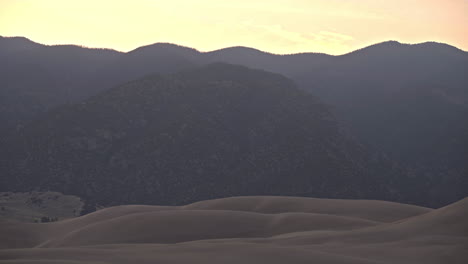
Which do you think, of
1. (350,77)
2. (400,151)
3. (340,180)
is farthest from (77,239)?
(350,77)

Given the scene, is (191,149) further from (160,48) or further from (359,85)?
(359,85)

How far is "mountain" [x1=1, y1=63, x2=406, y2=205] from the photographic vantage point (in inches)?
3036

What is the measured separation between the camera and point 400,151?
4360 inches

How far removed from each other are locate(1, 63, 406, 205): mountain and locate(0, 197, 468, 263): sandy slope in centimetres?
3581

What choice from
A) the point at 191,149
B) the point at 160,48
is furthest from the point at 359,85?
the point at 191,149

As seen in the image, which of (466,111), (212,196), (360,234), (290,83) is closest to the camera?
(360,234)

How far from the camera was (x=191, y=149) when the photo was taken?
83.9m

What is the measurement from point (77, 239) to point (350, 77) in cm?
12086

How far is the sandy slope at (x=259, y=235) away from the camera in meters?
16.1

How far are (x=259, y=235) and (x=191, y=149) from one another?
183 ft

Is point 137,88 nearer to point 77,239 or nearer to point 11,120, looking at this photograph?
point 11,120

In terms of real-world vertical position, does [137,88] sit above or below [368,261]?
above

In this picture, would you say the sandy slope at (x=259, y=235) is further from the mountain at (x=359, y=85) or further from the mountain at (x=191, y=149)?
the mountain at (x=359, y=85)

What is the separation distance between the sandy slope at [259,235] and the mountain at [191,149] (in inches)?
1410
